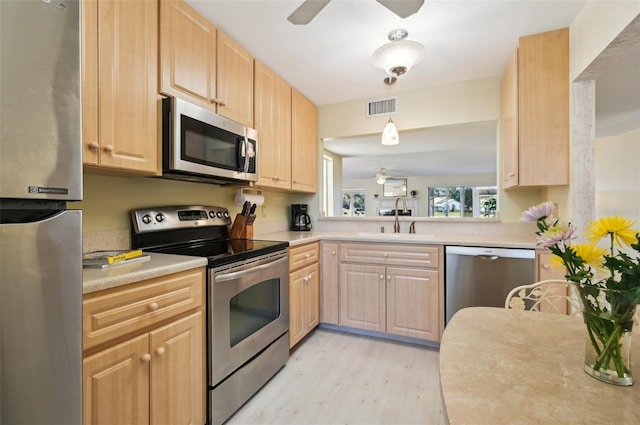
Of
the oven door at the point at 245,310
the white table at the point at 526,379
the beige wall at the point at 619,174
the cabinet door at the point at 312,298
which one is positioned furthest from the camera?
the beige wall at the point at 619,174

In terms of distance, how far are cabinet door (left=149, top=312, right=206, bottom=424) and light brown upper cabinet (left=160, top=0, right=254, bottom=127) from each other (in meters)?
1.20

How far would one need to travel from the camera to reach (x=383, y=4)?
1.33 m

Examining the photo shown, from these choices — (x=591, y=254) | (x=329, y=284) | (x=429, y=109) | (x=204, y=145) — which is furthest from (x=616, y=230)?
(x=429, y=109)

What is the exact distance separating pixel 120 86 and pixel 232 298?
1148 millimetres

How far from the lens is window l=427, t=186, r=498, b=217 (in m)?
7.34

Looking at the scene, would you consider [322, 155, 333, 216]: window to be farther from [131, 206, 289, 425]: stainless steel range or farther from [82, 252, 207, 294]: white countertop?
[82, 252, 207, 294]: white countertop

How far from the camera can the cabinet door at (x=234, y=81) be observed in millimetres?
1924

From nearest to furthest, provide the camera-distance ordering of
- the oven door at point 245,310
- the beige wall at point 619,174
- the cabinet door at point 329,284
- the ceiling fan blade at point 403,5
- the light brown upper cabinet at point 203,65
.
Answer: the ceiling fan blade at point 403,5
the oven door at point 245,310
the light brown upper cabinet at point 203,65
the cabinet door at point 329,284
the beige wall at point 619,174

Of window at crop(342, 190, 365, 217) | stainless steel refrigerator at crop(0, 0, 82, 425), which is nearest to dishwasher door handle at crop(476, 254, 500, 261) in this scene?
stainless steel refrigerator at crop(0, 0, 82, 425)

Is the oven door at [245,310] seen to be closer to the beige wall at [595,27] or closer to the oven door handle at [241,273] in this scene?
the oven door handle at [241,273]

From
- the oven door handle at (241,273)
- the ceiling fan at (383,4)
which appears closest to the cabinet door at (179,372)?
the oven door handle at (241,273)

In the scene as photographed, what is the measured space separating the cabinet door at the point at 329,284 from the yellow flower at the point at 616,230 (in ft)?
6.91

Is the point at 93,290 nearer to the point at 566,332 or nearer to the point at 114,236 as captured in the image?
the point at 114,236

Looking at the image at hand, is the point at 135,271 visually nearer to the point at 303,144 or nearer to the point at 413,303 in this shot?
the point at 413,303
